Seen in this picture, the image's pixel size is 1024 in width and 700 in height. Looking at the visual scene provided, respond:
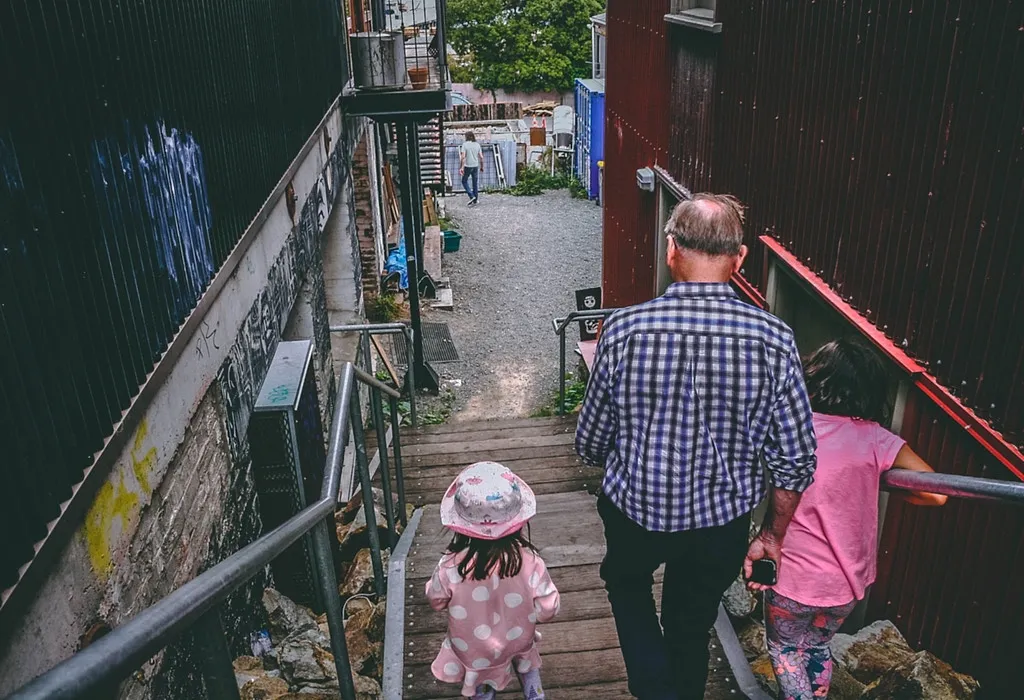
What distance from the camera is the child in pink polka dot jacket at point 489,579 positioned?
8.66ft

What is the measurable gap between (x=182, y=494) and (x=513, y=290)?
11.7 metres

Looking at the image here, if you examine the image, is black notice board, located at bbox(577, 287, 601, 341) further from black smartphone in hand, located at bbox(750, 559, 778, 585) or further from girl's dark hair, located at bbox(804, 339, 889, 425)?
black smartphone in hand, located at bbox(750, 559, 778, 585)

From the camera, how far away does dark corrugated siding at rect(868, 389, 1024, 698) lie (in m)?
3.10

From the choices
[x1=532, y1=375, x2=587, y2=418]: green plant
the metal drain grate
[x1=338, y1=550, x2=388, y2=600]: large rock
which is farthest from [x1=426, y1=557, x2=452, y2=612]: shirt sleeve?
the metal drain grate

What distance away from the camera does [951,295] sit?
3.34m

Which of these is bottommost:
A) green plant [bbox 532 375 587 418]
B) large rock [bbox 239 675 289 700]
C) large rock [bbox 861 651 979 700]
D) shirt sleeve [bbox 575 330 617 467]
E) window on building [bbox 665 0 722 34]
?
green plant [bbox 532 375 587 418]

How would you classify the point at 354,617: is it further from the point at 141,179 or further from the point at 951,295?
the point at 951,295

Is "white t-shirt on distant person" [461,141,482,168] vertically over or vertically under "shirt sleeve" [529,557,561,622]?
under

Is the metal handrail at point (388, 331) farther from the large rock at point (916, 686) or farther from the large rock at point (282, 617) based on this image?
the large rock at point (916, 686)

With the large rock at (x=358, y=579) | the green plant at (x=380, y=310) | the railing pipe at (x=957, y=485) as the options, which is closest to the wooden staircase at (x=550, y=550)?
the large rock at (x=358, y=579)

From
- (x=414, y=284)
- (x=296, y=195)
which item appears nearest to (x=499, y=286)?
(x=414, y=284)

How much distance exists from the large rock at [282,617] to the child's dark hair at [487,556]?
1.60m

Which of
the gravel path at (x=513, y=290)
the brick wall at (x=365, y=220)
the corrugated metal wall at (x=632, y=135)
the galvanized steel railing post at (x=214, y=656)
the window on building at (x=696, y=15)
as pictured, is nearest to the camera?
the galvanized steel railing post at (x=214, y=656)

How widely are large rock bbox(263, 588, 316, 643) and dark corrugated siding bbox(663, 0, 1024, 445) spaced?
3.13 m
